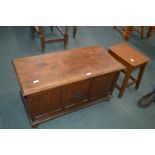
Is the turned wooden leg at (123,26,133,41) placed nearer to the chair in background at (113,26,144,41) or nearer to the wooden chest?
the chair in background at (113,26,144,41)

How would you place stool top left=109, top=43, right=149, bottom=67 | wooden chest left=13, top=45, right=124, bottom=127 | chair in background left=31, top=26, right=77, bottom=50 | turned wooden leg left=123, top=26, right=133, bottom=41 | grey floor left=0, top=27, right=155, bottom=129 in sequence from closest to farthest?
1. wooden chest left=13, top=45, right=124, bottom=127
2. grey floor left=0, top=27, right=155, bottom=129
3. stool top left=109, top=43, right=149, bottom=67
4. chair in background left=31, top=26, right=77, bottom=50
5. turned wooden leg left=123, top=26, right=133, bottom=41

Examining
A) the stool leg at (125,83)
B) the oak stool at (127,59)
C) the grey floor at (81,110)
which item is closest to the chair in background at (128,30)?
the grey floor at (81,110)

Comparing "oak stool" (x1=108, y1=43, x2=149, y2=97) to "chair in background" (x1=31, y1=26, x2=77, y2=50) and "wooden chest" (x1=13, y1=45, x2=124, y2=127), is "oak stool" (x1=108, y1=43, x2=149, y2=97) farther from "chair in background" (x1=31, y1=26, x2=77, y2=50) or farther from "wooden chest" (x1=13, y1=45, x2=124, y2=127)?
"chair in background" (x1=31, y1=26, x2=77, y2=50)

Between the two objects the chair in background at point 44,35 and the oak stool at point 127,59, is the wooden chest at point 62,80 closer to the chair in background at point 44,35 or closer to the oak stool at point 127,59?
the oak stool at point 127,59

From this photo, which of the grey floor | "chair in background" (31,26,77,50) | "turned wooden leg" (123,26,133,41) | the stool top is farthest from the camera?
"turned wooden leg" (123,26,133,41)

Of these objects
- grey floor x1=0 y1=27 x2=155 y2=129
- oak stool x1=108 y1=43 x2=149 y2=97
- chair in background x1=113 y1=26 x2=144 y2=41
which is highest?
oak stool x1=108 y1=43 x2=149 y2=97

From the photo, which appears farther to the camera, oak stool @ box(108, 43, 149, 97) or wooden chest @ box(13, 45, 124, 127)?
oak stool @ box(108, 43, 149, 97)

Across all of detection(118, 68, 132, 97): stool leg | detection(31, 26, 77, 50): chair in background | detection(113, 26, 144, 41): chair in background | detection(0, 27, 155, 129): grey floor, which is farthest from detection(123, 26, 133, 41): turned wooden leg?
detection(118, 68, 132, 97): stool leg

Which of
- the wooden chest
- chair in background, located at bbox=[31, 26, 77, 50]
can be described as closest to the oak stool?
the wooden chest

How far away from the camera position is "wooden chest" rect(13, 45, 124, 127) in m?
1.44

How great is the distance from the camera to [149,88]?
7.65 feet

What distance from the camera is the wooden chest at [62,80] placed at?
4.73ft

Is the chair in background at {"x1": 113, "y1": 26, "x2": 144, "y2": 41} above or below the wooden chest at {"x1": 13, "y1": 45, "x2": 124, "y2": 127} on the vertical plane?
below

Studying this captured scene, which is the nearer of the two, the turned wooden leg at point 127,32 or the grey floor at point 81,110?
the grey floor at point 81,110
